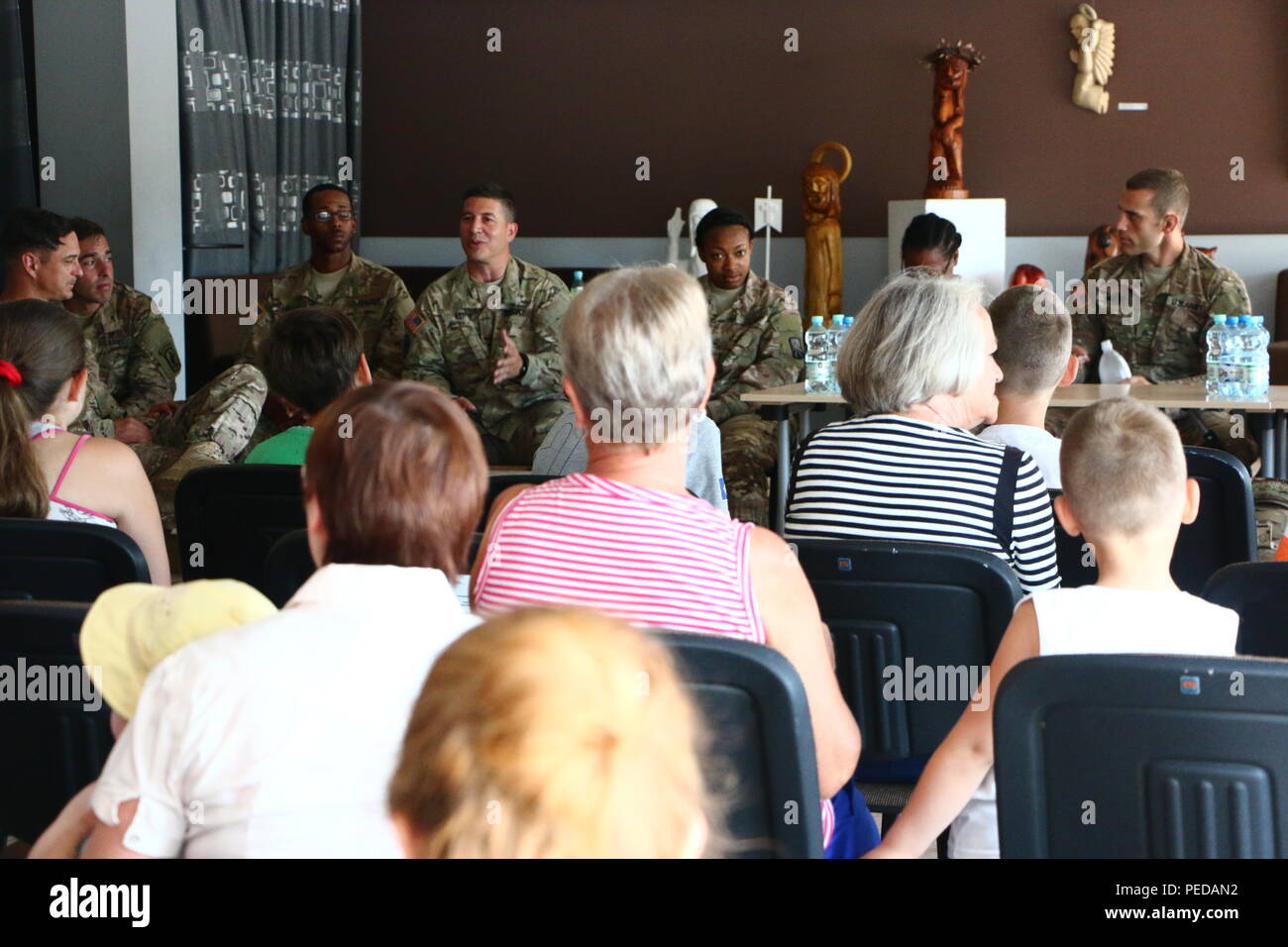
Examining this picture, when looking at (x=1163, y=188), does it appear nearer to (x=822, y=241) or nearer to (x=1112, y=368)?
(x=1112, y=368)

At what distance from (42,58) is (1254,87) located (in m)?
5.58

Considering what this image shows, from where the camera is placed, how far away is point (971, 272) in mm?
6766

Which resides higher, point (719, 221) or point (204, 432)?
point (719, 221)

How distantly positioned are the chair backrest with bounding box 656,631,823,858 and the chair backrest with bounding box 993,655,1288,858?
187 mm

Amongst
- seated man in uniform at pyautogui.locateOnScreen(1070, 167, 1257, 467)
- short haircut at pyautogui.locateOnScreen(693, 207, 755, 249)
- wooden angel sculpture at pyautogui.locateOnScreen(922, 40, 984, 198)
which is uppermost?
wooden angel sculpture at pyautogui.locateOnScreen(922, 40, 984, 198)

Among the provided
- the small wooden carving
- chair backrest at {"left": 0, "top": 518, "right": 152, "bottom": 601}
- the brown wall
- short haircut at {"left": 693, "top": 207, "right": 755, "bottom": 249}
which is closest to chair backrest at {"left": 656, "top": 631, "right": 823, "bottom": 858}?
chair backrest at {"left": 0, "top": 518, "right": 152, "bottom": 601}

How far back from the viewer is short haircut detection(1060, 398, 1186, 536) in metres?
1.63

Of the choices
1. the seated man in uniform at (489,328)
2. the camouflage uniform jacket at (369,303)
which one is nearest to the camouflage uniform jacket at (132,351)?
the camouflage uniform jacket at (369,303)

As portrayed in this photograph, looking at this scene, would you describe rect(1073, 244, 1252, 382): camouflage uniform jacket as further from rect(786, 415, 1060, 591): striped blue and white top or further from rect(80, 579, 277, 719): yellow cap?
rect(80, 579, 277, 719): yellow cap

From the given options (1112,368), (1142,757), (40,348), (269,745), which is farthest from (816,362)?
(269,745)

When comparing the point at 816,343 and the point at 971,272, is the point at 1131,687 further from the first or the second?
the point at 971,272

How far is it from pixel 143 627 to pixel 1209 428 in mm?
4011

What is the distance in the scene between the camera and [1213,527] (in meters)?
2.72

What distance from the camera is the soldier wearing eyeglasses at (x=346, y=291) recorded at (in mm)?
5410
